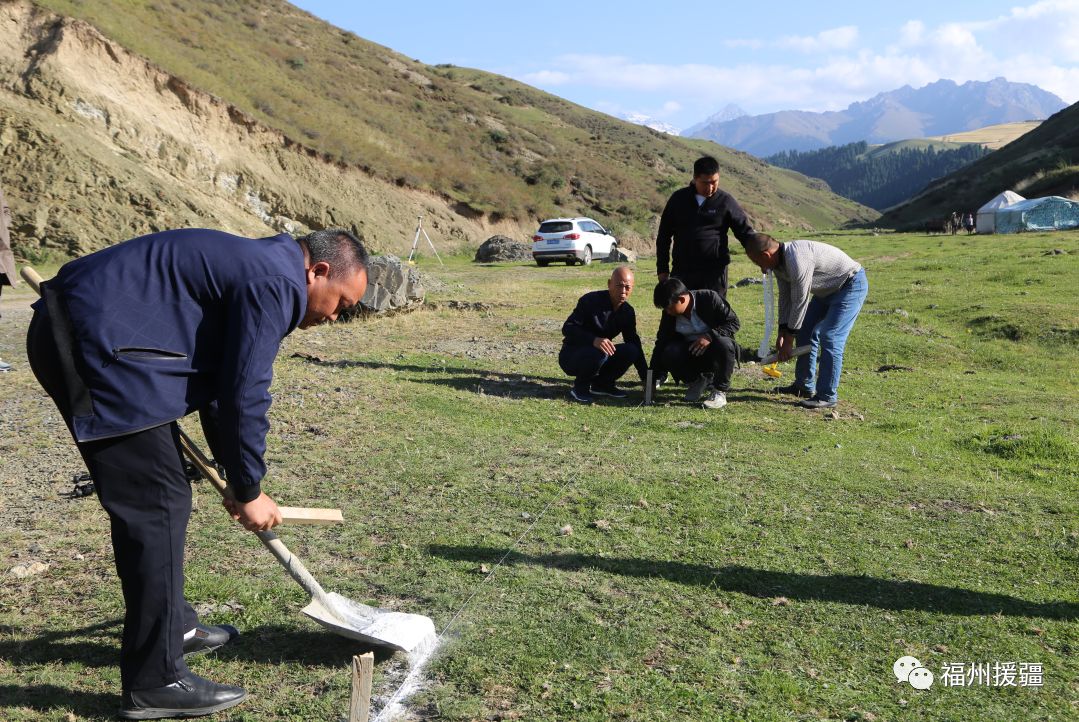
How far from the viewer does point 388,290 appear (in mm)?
15086

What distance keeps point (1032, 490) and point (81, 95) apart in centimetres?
2808

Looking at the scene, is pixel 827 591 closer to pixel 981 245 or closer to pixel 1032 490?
pixel 1032 490

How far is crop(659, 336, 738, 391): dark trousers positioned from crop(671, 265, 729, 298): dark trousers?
0.60 metres

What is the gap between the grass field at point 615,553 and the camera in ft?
11.7

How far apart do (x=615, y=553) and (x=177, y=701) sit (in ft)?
8.49

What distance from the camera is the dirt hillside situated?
21672 mm

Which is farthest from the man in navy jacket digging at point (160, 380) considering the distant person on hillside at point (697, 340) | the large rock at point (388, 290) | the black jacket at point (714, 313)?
the large rock at point (388, 290)

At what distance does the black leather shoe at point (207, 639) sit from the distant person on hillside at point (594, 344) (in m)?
5.70

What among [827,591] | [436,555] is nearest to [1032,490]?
[827,591]

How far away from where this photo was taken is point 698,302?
883 centimetres

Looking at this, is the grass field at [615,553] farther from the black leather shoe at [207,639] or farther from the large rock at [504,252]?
the large rock at [504,252]

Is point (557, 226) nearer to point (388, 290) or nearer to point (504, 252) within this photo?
point (504, 252)

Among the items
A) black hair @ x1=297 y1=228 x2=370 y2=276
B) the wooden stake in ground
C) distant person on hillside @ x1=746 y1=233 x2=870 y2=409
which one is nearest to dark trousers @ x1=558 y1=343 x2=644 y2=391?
distant person on hillside @ x1=746 y1=233 x2=870 y2=409

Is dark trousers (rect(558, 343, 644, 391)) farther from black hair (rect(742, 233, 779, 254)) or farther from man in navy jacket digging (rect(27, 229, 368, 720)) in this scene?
man in navy jacket digging (rect(27, 229, 368, 720))
